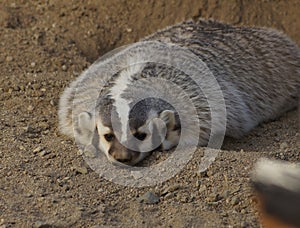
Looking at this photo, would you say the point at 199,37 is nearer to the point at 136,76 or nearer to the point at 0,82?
the point at 136,76

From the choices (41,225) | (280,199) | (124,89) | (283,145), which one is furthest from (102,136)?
(280,199)

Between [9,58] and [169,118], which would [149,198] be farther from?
[9,58]

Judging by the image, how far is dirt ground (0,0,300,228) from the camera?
105 inches

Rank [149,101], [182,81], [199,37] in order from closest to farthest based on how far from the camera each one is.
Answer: [149,101], [182,81], [199,37]

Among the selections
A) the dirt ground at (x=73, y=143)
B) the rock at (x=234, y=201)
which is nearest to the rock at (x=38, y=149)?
the dirt ground at (x=73, y=143)

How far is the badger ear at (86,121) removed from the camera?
3338mm

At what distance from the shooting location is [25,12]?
5000mm

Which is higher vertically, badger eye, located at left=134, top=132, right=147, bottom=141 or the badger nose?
badger eye, located at left=134, top=132, right=147, bottom=141

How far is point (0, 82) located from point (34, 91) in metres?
0.24

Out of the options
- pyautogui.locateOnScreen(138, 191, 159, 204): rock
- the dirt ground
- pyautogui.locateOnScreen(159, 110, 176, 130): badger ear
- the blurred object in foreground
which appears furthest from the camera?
pyautogui.locateOnScreen(159, 110, 176, 130): badger ear

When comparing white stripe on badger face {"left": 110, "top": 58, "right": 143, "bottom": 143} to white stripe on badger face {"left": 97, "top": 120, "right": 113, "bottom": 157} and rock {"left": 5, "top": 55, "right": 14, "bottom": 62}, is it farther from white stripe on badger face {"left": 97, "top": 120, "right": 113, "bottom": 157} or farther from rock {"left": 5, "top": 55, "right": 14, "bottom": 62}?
rock {"left": 5, "top": 55, "right": 14, "bottom": 62}

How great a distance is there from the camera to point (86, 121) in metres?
3.35

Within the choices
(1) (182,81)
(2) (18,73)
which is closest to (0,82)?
(2) (18,73)

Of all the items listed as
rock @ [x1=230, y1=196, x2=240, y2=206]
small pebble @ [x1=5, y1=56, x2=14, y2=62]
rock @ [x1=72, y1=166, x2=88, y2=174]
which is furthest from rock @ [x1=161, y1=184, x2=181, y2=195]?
small pebble @ [x1=5, y1=56, x2=14, y2=62]
